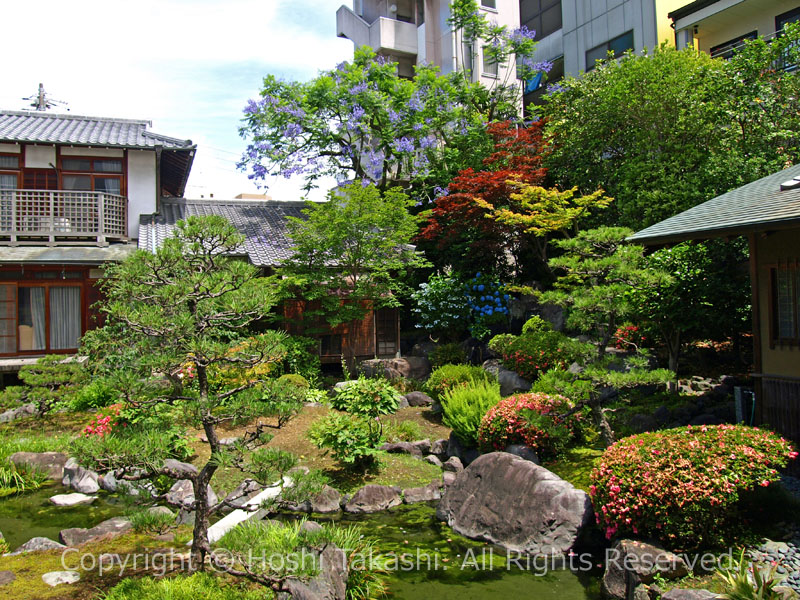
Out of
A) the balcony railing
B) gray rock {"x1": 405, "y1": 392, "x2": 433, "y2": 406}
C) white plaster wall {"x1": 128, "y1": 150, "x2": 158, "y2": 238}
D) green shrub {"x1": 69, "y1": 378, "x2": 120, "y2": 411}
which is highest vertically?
white plaster wall {"x1": 128, "y1": 150, "x2": 158, "y2": 238}

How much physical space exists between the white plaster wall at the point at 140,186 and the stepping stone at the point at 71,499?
9800mm

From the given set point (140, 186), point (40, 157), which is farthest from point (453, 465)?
point (40, 157)

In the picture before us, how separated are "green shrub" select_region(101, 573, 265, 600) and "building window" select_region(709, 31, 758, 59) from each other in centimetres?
2027

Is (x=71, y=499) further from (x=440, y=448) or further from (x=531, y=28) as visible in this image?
(x=531, y=28)

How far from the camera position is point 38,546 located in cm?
648

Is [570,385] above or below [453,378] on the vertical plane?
above

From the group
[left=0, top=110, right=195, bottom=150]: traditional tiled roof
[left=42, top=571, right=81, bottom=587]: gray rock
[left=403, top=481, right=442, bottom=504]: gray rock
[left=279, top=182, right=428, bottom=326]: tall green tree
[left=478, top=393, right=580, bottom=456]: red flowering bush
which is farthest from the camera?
[left=0, top=110, right=195, bottom=150]: traditional tiled roof

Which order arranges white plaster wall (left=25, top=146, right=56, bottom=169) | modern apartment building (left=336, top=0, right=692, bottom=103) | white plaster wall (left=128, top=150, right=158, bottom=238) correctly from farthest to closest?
modern apartment building (left=336, top=0, right=692, bottom=103) → white plaster wall (left=128, top=150, right=158, bottom=238) → white plaster wall (left=25, top=146, right=56, bottom=169)

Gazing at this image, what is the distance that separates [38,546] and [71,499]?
2313mm

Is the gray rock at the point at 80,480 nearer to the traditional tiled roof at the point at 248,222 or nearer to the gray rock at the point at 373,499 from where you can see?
the gray rock at the point at 373,499

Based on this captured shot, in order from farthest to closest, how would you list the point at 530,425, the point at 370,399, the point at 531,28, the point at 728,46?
the point at 531,28 → the point at 728,46 → the point at 370,399 → the point at 530,425

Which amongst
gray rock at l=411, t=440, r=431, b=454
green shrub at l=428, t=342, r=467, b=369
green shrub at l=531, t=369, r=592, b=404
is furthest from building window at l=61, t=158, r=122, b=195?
green shrub at l=531, t=369, r=592, b=404

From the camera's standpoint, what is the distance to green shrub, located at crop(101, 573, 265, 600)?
4.65m

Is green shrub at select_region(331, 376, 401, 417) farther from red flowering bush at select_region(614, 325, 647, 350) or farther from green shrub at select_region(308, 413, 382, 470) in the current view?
red flowering bush at select_region(614, 325, 647, 350)
